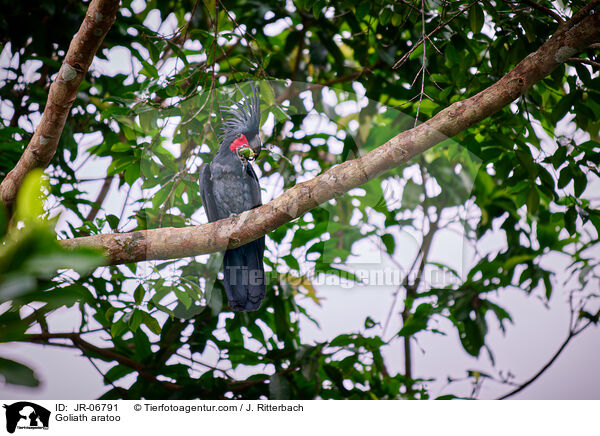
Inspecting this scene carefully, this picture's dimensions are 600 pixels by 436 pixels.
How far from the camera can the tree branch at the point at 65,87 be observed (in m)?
1.24

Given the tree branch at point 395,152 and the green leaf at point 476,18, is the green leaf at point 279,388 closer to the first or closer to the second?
the tree branch at point 395,152

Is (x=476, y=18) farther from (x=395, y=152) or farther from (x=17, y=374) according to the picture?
(x=17, y=374)

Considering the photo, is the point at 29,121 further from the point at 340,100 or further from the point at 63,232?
the point at 340,100

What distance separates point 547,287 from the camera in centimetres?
195

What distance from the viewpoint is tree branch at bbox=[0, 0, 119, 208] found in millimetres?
1244

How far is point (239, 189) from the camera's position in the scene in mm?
1878

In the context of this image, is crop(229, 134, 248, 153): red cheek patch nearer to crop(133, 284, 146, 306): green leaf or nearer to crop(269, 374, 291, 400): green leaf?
crop(133, 284, 146, 306): green leaf

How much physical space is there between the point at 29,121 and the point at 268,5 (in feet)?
3.68

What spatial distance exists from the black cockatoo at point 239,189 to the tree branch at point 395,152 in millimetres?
369

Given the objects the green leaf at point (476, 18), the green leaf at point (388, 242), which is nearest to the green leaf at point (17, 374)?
the green leaf at point (476, 18)
